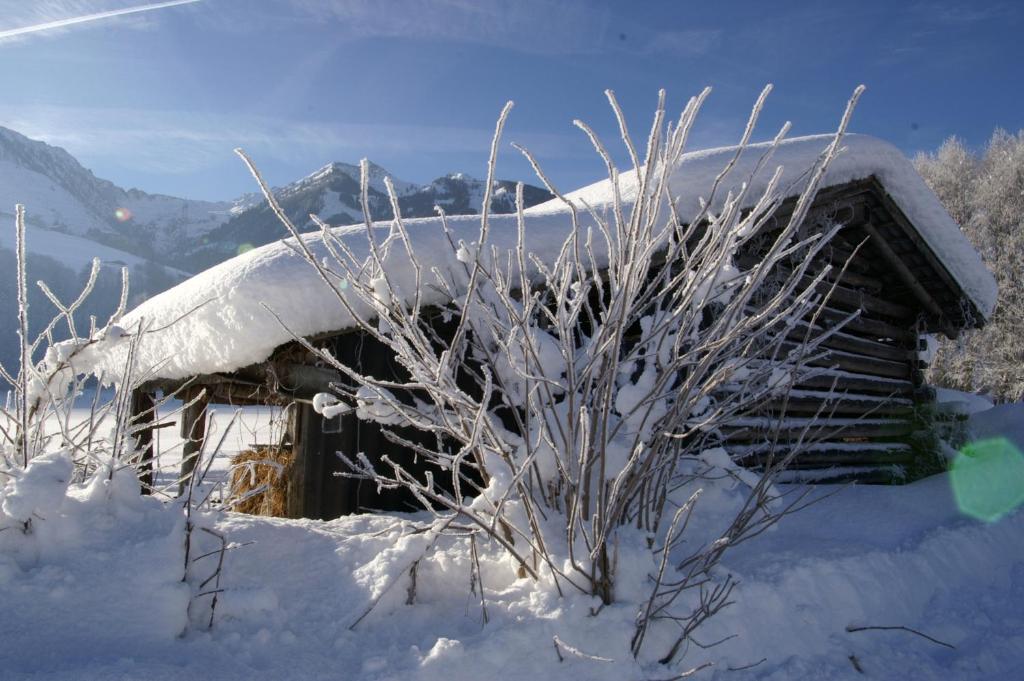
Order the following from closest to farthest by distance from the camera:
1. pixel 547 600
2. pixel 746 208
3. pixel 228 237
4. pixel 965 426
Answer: pixel 547 600 → pixel 746 208 → pixel 965 426 → pixel 228 237

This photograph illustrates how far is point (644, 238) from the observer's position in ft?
6.84

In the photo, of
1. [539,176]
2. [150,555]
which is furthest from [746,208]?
[150,555]

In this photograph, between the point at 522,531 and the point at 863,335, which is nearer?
the point at 522,531

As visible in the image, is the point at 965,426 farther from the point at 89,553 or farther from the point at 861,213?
the point at 89,553

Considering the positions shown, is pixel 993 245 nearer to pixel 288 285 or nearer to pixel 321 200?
pixel 288 285

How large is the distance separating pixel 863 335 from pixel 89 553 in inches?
340

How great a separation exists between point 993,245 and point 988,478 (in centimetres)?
1980

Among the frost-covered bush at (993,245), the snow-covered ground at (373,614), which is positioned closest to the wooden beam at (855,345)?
the snow-covered ground at (373,614)

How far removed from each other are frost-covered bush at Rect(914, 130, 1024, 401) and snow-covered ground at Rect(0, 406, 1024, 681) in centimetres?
1978

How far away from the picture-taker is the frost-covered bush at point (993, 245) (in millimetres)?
20375

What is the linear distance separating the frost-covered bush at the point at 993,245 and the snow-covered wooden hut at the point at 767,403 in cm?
1349

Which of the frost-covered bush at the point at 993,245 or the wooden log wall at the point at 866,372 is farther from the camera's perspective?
the frost-covered bush at the point at 993,245

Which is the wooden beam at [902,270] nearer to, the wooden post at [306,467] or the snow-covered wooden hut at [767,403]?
the snow-covered wooden hut at [767,403]

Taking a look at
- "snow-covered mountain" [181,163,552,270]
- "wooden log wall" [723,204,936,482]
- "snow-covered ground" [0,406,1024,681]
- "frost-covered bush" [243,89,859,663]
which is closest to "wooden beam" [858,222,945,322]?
"wooden log wall" [723,204,936,482]
